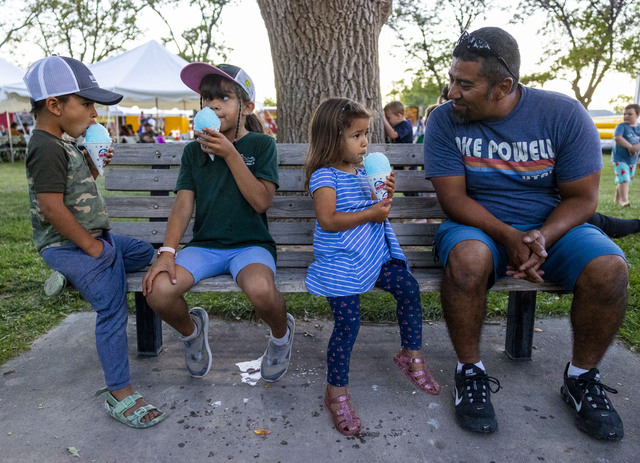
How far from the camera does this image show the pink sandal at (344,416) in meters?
2.23

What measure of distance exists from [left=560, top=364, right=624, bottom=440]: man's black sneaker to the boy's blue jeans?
6.59 feet

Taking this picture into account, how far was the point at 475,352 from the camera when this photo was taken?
2.42 m

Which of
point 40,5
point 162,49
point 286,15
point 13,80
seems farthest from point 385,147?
point 40,5

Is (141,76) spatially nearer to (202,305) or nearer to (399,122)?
(399,122)

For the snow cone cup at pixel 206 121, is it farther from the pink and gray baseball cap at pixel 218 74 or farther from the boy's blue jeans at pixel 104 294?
the boy's blue jeans at pixel 104 294

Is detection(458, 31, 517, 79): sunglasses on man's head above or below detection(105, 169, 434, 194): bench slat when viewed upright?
above

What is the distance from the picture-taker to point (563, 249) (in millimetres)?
2404

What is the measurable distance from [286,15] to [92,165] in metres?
1.80

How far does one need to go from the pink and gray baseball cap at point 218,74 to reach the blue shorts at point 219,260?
0.84 metres

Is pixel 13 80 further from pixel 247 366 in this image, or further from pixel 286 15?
pixel 247 366

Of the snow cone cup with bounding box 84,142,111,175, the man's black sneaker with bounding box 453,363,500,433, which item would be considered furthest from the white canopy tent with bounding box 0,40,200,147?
the man's black sneaker with bounding box 453,363,500,433

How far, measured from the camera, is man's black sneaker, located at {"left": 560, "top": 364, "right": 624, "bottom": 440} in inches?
85.3

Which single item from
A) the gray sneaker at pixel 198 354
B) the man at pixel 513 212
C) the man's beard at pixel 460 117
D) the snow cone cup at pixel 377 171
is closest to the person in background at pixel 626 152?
the man at pixel 513 212

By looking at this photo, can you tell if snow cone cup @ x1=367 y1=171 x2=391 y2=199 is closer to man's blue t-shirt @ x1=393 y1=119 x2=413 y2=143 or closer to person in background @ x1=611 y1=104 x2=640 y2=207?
man's blue t-shirt @ x1=393 y1=119 x2=413 y2=143
